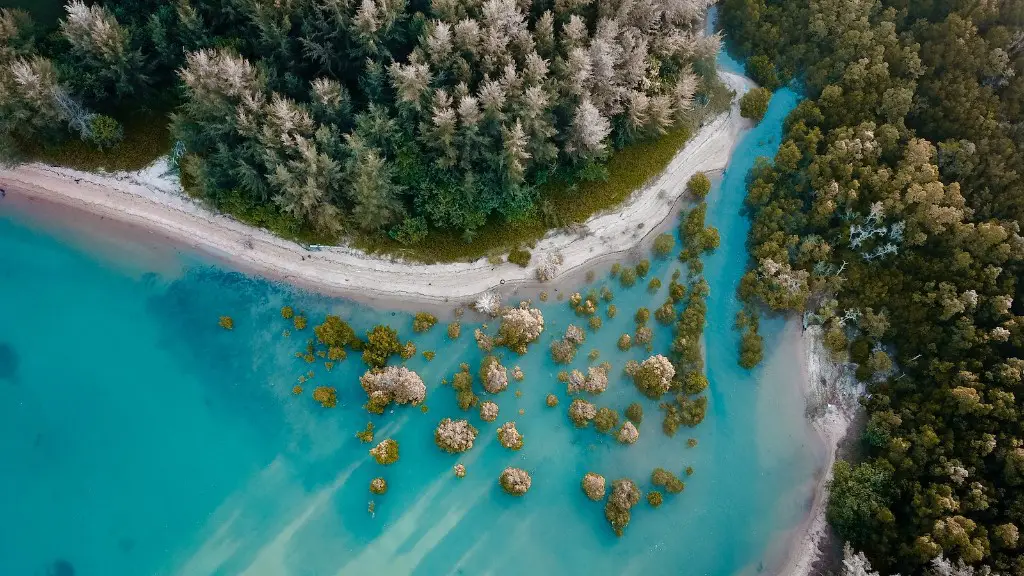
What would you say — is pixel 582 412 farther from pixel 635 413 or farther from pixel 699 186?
pixel 699 186

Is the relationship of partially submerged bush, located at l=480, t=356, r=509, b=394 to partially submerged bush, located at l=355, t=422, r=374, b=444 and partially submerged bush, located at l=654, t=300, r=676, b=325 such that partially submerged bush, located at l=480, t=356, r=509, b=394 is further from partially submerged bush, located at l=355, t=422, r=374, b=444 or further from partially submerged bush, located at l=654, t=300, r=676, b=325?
partially submerged bush, located at l=654, t=300, r=676, b=325

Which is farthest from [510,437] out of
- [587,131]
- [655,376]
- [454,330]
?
[587,131]

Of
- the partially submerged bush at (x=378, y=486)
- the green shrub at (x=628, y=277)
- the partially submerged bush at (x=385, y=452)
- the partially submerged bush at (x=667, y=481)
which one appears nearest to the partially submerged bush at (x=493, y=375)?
the partially submerged bush at (x=385, y=452)

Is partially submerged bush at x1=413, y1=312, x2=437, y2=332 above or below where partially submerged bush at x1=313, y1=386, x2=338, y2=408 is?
above

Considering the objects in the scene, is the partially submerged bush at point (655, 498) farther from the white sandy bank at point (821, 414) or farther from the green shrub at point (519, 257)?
the green shrub at point (519, 257)

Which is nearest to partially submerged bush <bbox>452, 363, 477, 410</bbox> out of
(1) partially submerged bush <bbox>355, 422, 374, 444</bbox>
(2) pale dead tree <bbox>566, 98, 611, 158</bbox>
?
(1) partially submerged bush <bbox>355, 422, 374, 444</bbox>
